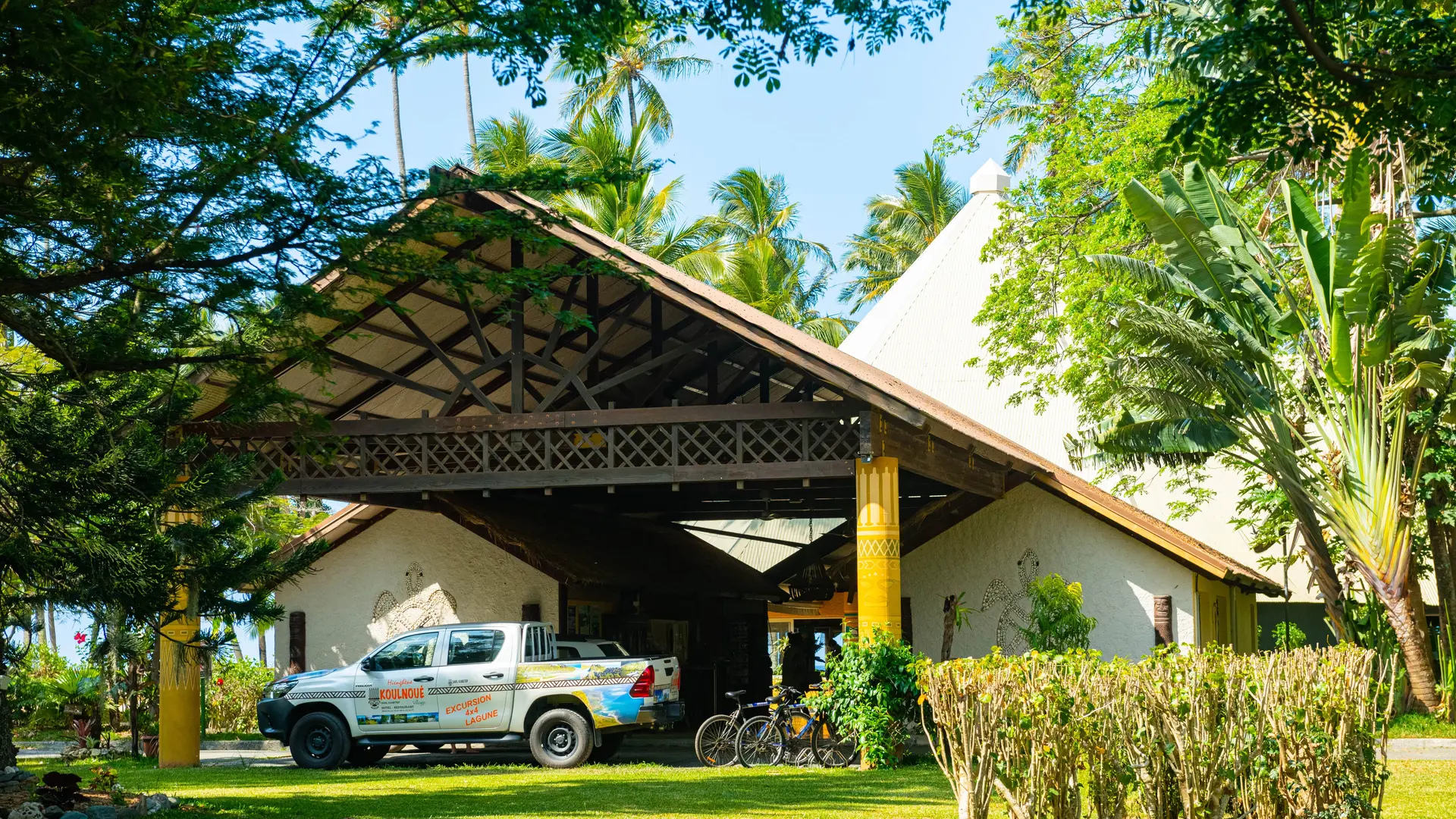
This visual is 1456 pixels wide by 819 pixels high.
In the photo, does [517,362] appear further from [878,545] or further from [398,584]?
[398,584]

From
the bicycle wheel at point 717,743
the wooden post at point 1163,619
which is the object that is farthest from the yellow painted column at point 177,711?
the wooden post at point 1163,619

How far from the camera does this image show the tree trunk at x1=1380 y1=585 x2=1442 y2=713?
18.7 meters

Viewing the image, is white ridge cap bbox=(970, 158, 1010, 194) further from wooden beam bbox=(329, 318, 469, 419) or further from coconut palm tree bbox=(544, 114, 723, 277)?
wooden beam bbox=(329, 318, 469, 419)

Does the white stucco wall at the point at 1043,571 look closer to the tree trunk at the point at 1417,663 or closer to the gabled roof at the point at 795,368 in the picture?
the gabled roof at the point at 795,368

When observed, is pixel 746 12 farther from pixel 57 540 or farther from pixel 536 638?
pixel 536 638

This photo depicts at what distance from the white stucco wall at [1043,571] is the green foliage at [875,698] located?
21.3 feet

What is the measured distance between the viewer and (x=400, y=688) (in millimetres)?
16672

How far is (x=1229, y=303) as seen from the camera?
18766mm

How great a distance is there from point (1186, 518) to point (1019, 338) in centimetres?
588

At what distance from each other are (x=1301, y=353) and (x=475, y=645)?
456 inches

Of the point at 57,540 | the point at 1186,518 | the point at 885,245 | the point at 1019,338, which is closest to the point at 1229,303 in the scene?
the point at 1019,338

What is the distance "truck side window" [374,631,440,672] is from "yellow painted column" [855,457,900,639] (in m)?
5.13

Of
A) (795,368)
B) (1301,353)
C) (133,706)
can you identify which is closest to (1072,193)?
(1301,353)

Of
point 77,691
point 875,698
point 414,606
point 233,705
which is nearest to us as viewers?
point 875,698
